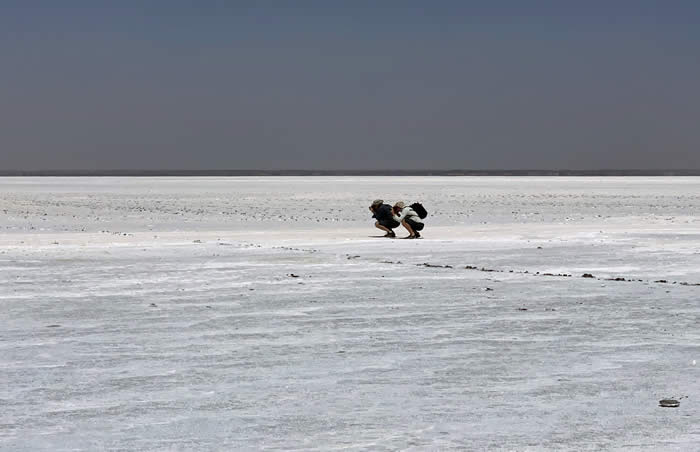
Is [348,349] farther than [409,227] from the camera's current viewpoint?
No

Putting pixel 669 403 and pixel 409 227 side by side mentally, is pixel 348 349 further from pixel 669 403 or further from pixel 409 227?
pixel 409 227

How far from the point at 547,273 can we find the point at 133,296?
591 centimetres

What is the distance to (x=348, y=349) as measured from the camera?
1014cm

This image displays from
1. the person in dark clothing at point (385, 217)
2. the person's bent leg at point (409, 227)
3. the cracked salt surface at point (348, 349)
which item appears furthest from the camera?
the person in dark clothing at point (385, 217)

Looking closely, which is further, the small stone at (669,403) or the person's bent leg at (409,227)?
the person's bent leg at (409,227)

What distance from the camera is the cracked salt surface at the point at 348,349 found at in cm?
709

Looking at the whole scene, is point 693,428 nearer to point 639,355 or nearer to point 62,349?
point 639,355

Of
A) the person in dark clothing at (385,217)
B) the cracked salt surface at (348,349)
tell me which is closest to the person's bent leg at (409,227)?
the person in dark clothing at (385,217)

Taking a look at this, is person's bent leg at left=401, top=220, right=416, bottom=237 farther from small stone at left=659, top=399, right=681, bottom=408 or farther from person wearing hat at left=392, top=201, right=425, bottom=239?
small stone at left=659, top=399, right=681, bottom=408

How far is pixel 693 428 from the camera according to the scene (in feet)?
23.2

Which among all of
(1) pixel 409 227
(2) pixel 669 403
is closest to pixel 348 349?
(2) pixel 669 403

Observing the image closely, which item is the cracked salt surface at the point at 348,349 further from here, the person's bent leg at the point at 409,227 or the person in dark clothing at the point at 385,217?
the person in dark clothing at the point at 385,217

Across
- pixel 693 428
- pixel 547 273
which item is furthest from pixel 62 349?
pixel 547 273

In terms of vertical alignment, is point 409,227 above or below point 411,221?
below
